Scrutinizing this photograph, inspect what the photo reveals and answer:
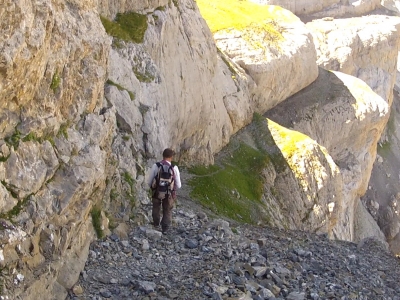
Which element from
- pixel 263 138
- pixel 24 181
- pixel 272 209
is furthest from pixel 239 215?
pixel 24 181

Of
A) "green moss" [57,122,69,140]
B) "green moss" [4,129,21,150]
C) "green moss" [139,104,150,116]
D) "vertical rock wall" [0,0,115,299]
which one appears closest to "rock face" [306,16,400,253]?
"green moss" [139,104,150,116]

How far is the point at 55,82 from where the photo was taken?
41.1 ft

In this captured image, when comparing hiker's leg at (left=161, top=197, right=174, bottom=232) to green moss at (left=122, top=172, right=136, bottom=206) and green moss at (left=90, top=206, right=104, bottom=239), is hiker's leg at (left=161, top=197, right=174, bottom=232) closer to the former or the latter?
green moss at (left=122, top=172, right=136, bottom=206)

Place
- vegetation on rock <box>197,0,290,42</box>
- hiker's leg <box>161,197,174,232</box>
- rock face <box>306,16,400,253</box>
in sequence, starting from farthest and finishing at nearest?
rock face <box>306,16,400,253</box> < vegetation on rock <box>197,0,290,42</box> < hiker's leg <box>161,197,174,232</box>

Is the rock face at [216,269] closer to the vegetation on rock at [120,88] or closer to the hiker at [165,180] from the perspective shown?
the hiker at [165,180]

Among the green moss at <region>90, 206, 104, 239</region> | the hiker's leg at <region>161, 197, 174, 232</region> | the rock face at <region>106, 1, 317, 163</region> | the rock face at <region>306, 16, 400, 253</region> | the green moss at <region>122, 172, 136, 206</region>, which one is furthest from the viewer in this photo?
the rock face at <region>306, 16, 400, 253</region>

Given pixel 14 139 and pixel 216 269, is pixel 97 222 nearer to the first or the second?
pixel 216 269

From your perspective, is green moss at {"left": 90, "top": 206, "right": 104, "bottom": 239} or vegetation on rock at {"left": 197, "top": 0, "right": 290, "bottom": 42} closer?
green moss at {"left": 90, "top": 206, "right": 104, "bottom": 239}

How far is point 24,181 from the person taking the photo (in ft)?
34.7

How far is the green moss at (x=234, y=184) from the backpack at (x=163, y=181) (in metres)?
11.3

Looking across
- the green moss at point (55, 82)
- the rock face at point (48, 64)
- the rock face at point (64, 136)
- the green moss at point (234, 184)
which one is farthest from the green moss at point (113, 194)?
the green moss at point (234, 184)

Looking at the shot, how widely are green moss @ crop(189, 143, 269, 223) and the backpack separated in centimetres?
1130

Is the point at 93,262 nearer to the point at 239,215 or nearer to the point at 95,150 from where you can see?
the point at 95,150

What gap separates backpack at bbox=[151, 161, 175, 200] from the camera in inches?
589
